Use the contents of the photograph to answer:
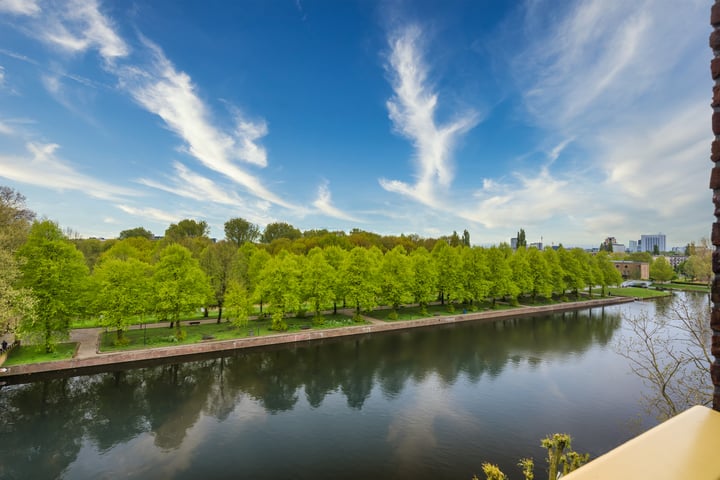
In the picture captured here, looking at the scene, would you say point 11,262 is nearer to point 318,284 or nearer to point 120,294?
point 120,294

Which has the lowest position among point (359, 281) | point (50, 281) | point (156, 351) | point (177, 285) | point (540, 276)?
point (156, 351)

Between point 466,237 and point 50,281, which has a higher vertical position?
point 466,237

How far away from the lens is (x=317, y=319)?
3791cm

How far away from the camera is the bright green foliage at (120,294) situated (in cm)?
2806

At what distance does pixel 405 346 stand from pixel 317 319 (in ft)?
34.5

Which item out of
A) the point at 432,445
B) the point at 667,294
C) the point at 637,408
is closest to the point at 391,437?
the point at 432,445

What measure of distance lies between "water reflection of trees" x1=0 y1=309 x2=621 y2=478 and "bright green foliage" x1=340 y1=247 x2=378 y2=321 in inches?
Answer: 196

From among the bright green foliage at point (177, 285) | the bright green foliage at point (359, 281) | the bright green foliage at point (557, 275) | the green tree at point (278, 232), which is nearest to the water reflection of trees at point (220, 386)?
the bright green foliage at point (359, 281)

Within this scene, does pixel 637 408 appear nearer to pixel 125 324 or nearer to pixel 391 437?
pixel 391 437

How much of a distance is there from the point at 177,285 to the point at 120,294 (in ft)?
13.9

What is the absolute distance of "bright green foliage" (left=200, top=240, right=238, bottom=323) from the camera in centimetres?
3891

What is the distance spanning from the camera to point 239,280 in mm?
40375

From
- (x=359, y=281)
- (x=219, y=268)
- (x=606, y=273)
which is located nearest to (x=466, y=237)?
(x=606, y=273)

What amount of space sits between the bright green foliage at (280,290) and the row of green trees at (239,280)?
4.0 inches
